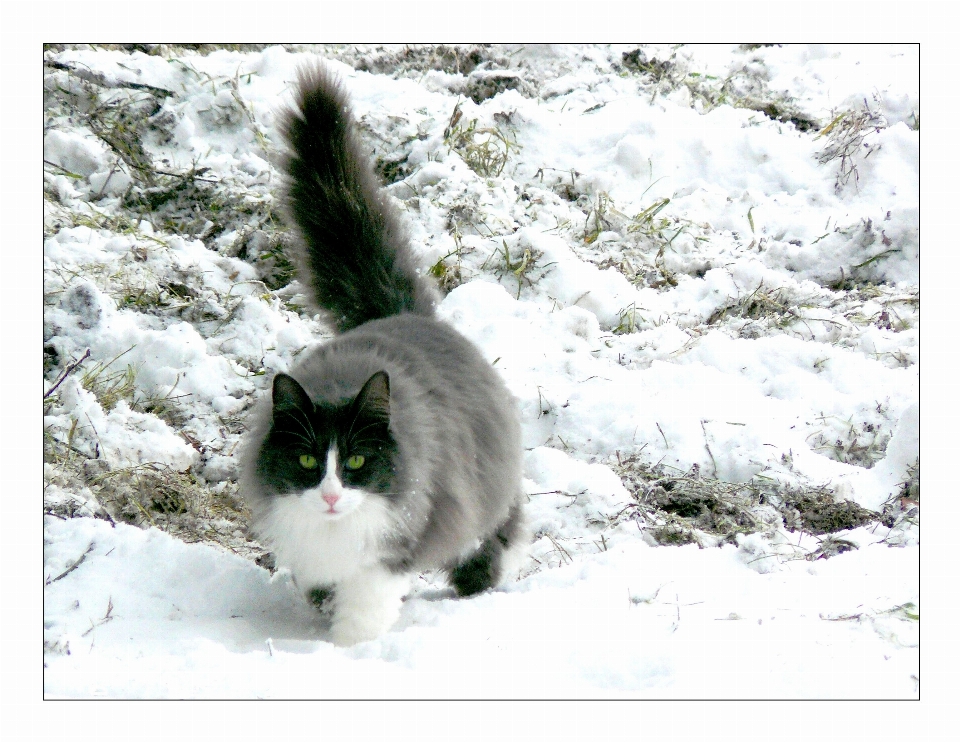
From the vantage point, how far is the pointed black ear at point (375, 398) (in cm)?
A: 234

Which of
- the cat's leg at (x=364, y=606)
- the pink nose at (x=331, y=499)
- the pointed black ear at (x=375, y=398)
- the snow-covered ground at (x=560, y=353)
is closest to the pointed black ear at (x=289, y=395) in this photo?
the pointed black ear at (x=375, y=398)

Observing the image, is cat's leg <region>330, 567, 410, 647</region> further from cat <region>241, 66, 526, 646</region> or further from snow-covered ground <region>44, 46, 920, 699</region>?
snow-covered ground <region>44, 46, 920, 699</region>

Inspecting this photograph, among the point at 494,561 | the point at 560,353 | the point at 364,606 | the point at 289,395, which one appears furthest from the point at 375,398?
the point at 560,353

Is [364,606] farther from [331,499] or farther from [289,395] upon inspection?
[289,395]

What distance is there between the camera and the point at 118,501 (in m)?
2.92

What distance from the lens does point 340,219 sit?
10.3ft

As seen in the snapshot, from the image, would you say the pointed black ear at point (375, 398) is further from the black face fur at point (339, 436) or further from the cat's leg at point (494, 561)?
the cat's leg at point (494, 561)

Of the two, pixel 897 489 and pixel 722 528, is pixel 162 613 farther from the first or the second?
pixel 897 489

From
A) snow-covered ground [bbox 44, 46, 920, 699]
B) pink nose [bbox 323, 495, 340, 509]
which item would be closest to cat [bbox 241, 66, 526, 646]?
pink nose [bbox 323, 495, 340, 509]

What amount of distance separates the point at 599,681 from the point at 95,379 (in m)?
2.35

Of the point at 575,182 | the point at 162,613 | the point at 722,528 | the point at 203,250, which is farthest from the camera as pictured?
the point at 575,182

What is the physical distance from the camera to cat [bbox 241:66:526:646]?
93.9 inches

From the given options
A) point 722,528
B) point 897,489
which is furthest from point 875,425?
point 722,528

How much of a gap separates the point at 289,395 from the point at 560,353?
1.80 metres
